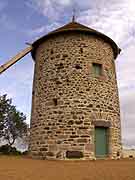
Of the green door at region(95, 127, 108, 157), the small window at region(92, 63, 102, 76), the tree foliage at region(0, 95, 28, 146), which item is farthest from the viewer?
the tree foliage at region(0, 95, 28, 146)

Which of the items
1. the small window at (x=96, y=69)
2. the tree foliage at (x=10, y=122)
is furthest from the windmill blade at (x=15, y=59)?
the tree foliage at (x=10, y=122)

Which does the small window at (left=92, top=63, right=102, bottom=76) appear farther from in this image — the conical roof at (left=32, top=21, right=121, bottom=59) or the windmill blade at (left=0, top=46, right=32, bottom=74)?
the windmill blade at (left=0, top=46, right=32, bottom=74)

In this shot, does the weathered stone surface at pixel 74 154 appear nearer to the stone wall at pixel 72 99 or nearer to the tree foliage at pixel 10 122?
the stone wall at pixel 72 99

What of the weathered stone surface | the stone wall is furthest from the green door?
the weathered stone surface

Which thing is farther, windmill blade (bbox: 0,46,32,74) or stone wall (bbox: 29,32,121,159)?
windmill blade (bbox: 0,46,32,74)

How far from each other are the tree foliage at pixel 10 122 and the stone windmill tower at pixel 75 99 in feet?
48.9

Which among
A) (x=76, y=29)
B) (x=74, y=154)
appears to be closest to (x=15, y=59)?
(x=76, y=29)

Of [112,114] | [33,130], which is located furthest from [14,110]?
[112,114]

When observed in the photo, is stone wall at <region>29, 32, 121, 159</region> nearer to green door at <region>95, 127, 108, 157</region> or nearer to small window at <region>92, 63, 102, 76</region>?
small window at <region>92, 63, 102, 76</region>

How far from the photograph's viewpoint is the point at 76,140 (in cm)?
1347

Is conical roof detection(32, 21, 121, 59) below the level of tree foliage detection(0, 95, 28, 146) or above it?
above

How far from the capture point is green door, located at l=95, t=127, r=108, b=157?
14.1 m

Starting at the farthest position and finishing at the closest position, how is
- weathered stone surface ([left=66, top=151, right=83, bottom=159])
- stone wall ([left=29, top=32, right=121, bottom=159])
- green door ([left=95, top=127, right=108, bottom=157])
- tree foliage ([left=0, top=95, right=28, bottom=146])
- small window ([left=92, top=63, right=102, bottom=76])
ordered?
tree foliage ([left=0, top=95, right=28, bottom=146]), small window ([left=92, top=63, right=102, bottom=76]), green door ([left=95, top=127, right=108, bottom=157]), stone wall ([left=29, top=32, right=121, bottom=159]), weathered stone surface ([left=66, top=151, right=83, bottom=159])

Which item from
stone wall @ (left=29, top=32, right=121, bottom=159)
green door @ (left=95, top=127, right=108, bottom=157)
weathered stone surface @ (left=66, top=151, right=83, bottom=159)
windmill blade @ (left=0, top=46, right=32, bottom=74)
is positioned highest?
windmill blade @ (left=0, top=46, right=32, bottom=74)
